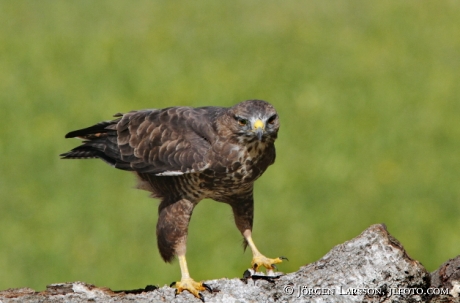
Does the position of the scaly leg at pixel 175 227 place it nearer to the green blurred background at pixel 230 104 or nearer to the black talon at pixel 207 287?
the black talon at pixel 207 287

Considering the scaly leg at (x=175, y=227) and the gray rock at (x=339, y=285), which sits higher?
the scaly leg at (x=175, y=227)

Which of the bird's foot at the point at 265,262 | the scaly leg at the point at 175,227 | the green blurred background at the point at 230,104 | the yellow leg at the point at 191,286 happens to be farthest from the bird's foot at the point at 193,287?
the green blurred background at the point at 230,104

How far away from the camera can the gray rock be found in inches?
256

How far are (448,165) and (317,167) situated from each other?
7.51ft

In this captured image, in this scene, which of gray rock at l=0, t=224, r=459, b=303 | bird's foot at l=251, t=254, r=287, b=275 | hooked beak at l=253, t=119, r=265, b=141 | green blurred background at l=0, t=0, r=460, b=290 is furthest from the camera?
green blurred background at l=0, t=0, r=460, b=290

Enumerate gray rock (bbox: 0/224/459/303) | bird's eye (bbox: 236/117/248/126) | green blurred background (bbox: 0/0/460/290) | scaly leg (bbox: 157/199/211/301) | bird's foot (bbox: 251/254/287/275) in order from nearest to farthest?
gray rock (bbox: 0/224/459/303) → bird's eye (bbox: 236/117/248/126) → scaly leg (bbox: 157/199/211/301) → bird's foot (bbox: 251/254/287/275) → green blurred background (bbox: 0/0/460/290)

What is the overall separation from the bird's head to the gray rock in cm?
125

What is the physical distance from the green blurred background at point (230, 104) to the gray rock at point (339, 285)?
5.87 m

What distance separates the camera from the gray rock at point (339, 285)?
6504 mm

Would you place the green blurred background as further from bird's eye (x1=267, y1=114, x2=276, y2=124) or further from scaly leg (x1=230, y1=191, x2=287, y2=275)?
bird's eye (x1=267, y1=114, x2=276, y2=124)

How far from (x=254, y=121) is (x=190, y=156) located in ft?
2.42

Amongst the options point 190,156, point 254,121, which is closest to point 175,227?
point 190,156

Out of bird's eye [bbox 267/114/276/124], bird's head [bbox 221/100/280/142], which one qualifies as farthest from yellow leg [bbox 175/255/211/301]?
bird's eye [bbox 267/114/276/124]

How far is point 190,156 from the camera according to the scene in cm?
797
